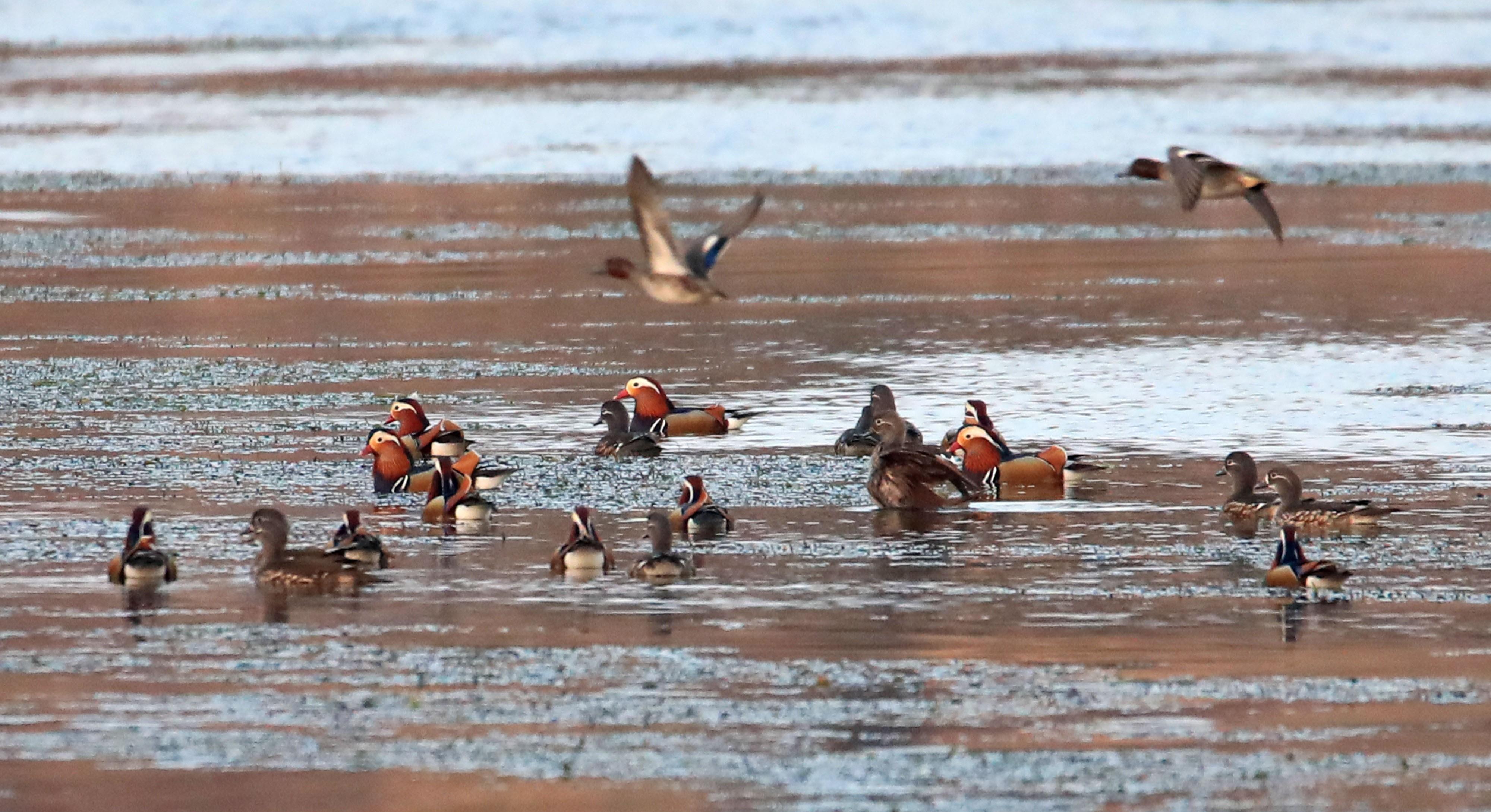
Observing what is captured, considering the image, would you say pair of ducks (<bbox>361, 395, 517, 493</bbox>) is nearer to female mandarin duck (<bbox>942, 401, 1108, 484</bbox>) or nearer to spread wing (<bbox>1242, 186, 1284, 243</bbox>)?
female mandarin duck (<bbox>942, 401, 1108, 484</bbox>)

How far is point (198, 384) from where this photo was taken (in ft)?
56.1

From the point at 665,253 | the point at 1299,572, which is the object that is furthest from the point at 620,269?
the point at 1299,572

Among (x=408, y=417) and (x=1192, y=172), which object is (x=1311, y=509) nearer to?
(x=1192, y=172)

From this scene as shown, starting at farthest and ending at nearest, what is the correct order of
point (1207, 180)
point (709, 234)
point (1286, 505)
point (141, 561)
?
1. point (1207, 180)
2. point (709, 234)
3. point (1286, 505)
4. point (141, 561)

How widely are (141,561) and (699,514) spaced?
2.53 metres

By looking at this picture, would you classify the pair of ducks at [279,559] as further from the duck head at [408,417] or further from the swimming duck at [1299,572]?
the swimming duck at [1299,572]

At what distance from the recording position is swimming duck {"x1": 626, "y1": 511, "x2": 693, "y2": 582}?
36.0 feet

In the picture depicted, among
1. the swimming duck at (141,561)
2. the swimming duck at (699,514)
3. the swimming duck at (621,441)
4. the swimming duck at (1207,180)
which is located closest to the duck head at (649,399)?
the swimming duck at (621,441)

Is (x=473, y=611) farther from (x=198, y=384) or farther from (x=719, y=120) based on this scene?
(x=719, y=120)

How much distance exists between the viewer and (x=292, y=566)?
10.9m

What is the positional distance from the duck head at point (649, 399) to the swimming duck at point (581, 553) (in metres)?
3.97

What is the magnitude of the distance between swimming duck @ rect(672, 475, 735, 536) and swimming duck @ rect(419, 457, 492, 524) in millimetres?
983

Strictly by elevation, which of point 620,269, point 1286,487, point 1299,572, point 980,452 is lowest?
point 1299,572

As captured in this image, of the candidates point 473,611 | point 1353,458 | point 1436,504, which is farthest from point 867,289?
point 473,611
